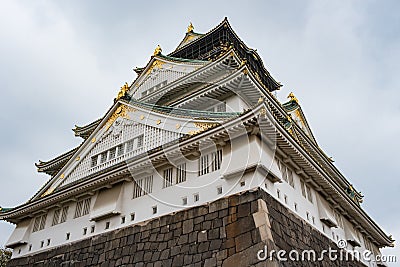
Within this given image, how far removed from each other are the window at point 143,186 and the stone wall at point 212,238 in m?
1.24

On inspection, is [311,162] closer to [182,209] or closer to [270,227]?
[270,227]

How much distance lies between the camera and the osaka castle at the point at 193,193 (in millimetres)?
10359

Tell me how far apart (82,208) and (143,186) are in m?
3.18

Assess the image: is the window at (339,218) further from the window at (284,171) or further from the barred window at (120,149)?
the barred window at (120,149)

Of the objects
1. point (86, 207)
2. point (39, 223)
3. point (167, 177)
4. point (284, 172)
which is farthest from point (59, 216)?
point (284, 172)

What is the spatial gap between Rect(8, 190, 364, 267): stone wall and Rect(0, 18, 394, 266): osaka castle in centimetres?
3

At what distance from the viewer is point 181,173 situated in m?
12.2

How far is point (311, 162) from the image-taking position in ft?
42.2

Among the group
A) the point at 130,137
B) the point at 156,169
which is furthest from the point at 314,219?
the point at 130,137

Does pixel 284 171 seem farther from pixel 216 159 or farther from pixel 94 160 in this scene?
pixel 94 160

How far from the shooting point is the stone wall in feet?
31.2

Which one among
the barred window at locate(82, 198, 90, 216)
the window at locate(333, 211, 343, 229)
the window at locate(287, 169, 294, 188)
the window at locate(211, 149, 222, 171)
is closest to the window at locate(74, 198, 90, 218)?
the barred window at locate(82, 198, 90, 216)

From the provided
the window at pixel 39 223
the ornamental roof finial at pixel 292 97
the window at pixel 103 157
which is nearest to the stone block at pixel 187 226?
the window at pixel 103 157

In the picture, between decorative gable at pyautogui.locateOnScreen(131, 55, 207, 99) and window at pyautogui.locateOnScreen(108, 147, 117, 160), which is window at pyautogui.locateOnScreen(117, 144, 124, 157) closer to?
window at pyautogui.locateOnScreen(108, 147, 117, 160)
